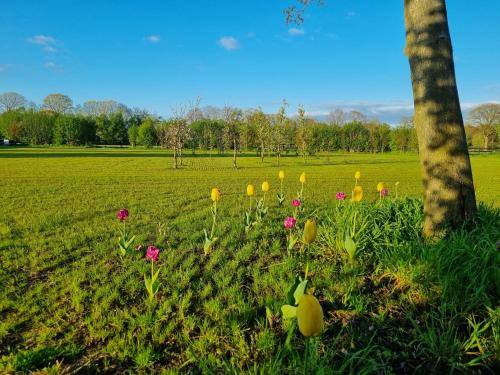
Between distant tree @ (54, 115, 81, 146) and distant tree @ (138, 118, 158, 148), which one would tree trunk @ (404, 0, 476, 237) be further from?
distant tree @ (54, 115, 81, 146)

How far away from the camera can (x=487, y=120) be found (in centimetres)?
6625

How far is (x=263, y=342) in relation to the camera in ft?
7.29

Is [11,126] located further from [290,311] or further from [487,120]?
[487,120]

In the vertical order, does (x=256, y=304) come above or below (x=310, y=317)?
below

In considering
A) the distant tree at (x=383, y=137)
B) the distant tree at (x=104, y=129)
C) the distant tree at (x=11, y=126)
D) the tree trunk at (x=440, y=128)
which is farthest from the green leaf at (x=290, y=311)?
the distant tree at (x=11, y=126)

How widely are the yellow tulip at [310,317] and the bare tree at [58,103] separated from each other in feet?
325

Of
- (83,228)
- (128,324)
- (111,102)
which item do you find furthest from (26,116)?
(128,324)

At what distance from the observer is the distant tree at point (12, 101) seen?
8112 centimetres

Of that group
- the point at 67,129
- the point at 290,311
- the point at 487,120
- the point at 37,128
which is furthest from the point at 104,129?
the point at 487,120

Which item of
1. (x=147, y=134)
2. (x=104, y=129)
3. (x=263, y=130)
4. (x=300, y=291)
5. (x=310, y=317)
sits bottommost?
(x=300, y=291)

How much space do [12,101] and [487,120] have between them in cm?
11302

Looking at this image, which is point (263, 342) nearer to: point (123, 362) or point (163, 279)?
point (123, 362)

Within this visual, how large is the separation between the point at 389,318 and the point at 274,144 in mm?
31069

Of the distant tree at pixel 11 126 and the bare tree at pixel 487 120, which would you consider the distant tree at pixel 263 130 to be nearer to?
→ the bare tree at pixel 487 120
